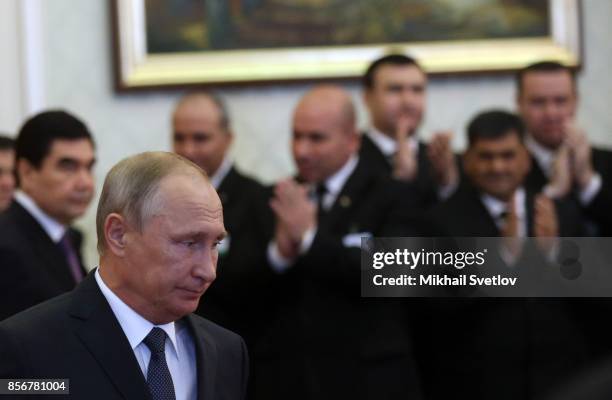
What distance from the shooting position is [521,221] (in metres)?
2.96

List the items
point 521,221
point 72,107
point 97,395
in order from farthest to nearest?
point 72,107
point 521,221
point 97,395

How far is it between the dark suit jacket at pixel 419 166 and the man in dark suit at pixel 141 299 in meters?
1.54

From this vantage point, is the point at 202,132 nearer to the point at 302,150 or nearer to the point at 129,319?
the point at 302,150

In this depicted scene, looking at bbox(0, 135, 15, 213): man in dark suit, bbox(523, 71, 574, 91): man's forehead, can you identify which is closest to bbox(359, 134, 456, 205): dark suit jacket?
bbox(523, 71, 574, 91): man's forehead

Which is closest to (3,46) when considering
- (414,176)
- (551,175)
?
(414,176)

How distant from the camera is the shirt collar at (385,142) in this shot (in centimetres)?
363

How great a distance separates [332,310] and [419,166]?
900 millimetres

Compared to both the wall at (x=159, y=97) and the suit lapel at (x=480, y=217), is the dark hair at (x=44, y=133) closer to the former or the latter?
the suit lapel at (x=480, y=217)

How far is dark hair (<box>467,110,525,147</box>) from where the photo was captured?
3.34 m

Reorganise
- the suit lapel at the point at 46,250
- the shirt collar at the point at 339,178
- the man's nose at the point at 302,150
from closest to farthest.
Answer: the suit lapel at the point at 46,250, the shirt collar at the point at 339,178, the man's nose at the point at 302,150

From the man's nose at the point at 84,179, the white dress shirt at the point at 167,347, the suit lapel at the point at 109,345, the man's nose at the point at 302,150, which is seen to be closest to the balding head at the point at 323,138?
the man's nose at the point at 302,150

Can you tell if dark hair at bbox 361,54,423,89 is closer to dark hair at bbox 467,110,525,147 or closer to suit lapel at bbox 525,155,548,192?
dark hair at bbox 467,110,525,147

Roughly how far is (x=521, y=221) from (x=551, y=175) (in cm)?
50

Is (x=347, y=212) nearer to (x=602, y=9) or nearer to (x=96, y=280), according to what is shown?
(x=96, y=280)
